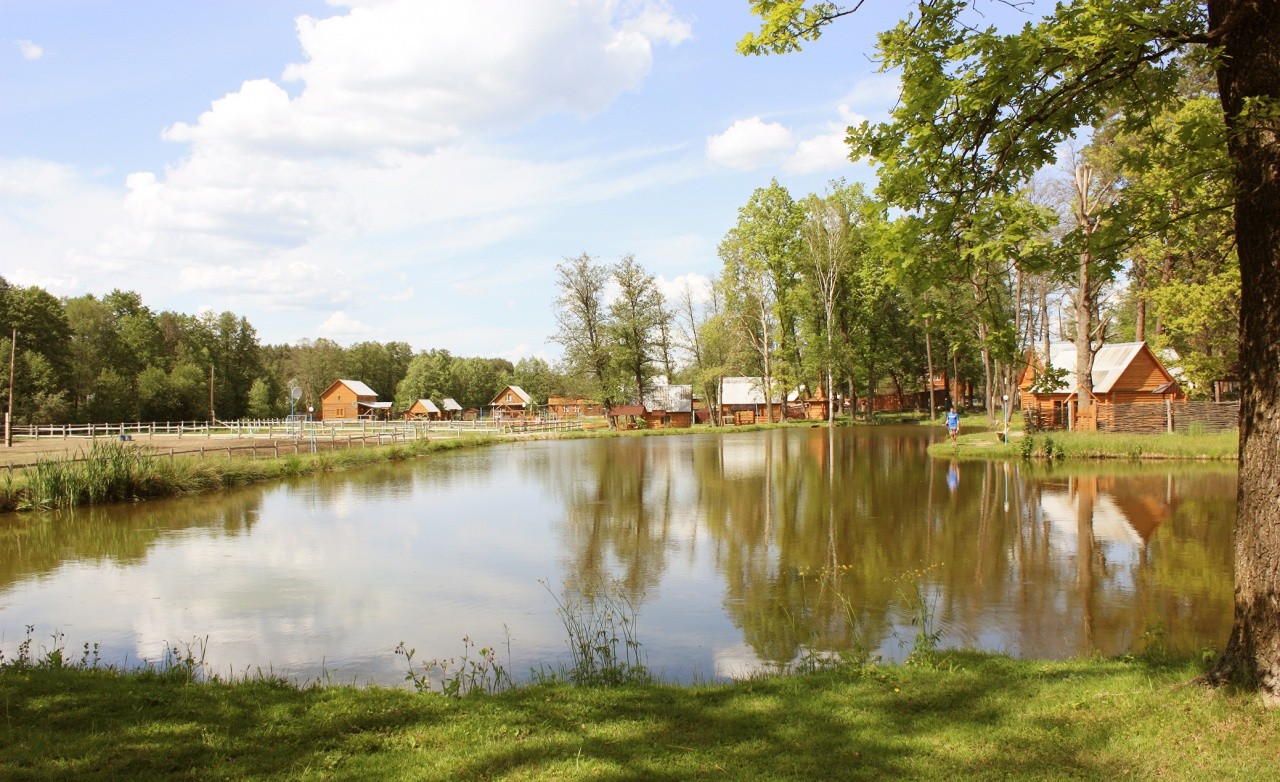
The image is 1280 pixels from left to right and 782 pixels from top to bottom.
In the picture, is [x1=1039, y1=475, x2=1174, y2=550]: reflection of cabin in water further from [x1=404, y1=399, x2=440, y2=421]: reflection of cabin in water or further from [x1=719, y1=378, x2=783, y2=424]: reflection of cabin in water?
[x1=404, y1=399, x2=440, y2=421]: reflection of cabin in water

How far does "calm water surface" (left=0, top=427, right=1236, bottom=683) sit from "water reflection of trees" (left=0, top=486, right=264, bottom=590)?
0.30ft

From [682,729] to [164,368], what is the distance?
84324 millimetres

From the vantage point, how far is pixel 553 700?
5844mm

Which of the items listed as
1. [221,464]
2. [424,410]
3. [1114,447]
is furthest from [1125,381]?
[424,410]

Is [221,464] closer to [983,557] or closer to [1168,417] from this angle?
[983,557]

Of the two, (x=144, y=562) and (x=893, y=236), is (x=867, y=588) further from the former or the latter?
(x=144, y=562)

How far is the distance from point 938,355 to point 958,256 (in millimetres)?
59127

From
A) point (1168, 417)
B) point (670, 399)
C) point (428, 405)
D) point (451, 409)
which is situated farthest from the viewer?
point (451, 409)

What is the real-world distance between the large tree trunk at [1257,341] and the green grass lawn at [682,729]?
0.41 metres

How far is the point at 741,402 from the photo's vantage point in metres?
69.1

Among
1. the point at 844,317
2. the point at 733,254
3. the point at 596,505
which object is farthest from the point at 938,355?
the point at 596,505

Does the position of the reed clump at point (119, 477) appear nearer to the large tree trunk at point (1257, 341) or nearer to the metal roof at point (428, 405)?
the large tree trunk at point (1257, 341)

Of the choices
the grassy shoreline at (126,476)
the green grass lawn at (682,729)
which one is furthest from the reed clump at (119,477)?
the green grass lawn at (682,729)

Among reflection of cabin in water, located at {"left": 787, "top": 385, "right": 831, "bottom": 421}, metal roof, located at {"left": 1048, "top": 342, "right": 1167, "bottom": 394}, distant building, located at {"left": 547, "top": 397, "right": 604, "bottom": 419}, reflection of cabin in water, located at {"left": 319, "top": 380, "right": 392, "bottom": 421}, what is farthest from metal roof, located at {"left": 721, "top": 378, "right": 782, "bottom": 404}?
reflection of cabin in water, located at {"left": 319, "top": 380, "right": 392, "bottom": 421}
